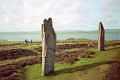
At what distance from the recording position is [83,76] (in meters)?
14.5

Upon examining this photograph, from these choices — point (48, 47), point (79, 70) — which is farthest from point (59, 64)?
point (79, 70)

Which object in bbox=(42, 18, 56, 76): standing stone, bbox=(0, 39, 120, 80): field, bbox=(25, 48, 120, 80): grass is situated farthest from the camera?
bbox=(42, 18, 56, 76): standing stone

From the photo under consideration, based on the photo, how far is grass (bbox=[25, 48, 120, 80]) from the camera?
568 inches

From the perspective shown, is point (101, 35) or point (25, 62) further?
point (101, 35)

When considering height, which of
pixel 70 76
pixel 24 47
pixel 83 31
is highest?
pixel 83 31

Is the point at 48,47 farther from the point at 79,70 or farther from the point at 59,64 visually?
the point at 79,70

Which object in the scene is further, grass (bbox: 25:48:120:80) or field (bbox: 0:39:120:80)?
field (bbox: 0:39:120:80)

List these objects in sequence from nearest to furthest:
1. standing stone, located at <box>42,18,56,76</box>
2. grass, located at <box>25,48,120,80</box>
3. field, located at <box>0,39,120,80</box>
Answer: grass, located at <box>25,48,120,80</box>, field, located at <box>0,39,120,80</box>, standing stone, located at <box>42,18,56,76</box>

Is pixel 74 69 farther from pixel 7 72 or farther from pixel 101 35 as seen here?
pixel 101 35

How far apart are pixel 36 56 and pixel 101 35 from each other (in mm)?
7169

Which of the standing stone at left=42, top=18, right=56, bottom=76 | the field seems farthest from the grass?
the standing stone at left=42, top=18, right=56, bottom=76

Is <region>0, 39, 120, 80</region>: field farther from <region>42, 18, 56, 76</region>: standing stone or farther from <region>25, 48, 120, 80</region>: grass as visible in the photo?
<region>42, 18, 56, 76</region>: standing stone

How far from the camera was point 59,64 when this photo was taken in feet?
58.1

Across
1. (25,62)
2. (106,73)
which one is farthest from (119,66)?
(25,62)
